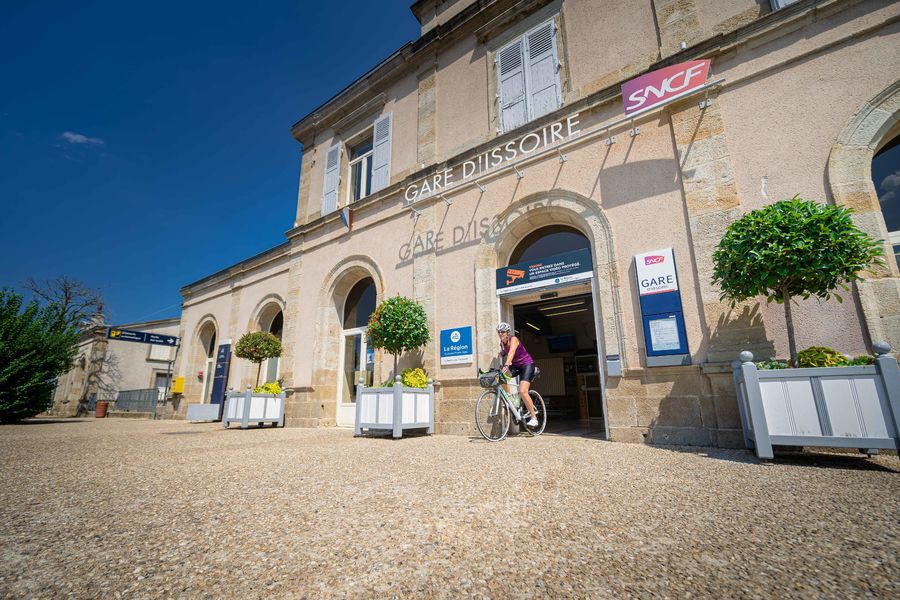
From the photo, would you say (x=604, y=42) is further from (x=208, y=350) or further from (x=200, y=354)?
(x=200, y=354)

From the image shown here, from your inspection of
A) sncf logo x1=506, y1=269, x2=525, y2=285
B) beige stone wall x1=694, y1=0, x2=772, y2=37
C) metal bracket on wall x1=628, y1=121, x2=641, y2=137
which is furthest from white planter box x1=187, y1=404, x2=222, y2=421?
beige stone wall x1=694, y1=0, x2=772, y2=37

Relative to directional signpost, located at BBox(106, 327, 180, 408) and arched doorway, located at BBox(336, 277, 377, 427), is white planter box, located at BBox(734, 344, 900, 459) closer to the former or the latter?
arched doorway, located at BBox(336, 277, 377, 427)

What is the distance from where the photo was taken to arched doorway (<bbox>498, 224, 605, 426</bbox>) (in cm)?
672

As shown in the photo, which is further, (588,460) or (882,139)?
(882,139)

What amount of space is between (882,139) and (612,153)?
315 centimetres

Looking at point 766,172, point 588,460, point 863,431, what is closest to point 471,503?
point 588,460

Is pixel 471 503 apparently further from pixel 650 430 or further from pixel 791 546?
pixel 650 430

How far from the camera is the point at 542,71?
7.80m

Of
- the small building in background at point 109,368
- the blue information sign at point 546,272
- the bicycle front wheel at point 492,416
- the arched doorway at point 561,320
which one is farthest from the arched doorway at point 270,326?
the small building in background at point 109,368

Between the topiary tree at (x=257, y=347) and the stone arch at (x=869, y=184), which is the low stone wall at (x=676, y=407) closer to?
the stone arch at (x=869, y=184)

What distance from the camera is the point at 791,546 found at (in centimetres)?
173

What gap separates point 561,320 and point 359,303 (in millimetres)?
6458

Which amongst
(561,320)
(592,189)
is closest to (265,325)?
(561,320)

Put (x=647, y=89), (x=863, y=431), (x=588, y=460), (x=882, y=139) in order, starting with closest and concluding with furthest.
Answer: (x=863, y=431)
(x=588, y=460)
(x=882, y=139)
(x=647, y=89)
